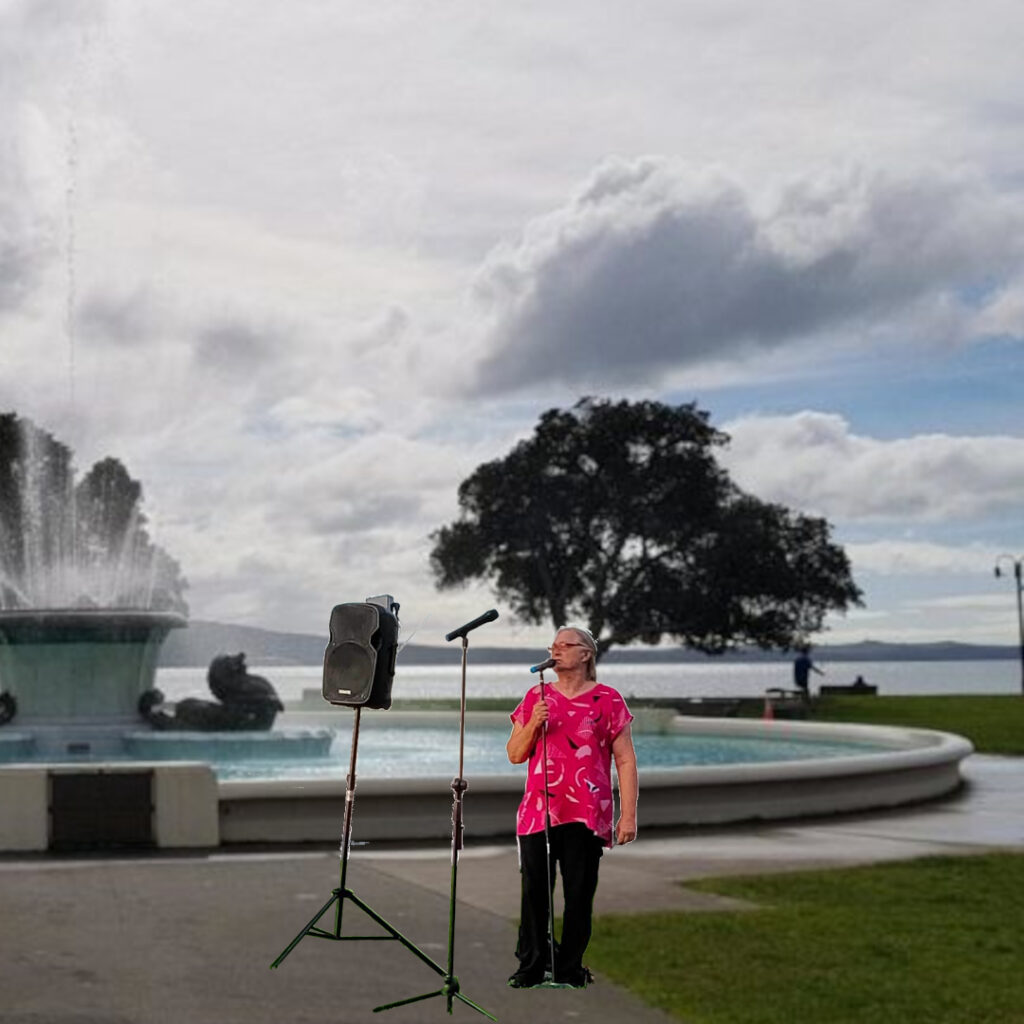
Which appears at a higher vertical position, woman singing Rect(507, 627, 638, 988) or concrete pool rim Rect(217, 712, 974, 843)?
woman singing Rect(507, 627, 638, 988)

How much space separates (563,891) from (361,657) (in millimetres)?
351

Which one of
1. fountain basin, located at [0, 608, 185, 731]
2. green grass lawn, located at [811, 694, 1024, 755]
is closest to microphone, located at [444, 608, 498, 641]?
fountain basin, located at [0, 608, 185, 731]

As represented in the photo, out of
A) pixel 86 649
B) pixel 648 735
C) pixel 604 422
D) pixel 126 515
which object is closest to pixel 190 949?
pixel 86 649

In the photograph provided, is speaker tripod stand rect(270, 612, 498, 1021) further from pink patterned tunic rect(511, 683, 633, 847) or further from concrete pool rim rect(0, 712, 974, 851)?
concrete pool rim rect(0, 712, 974, 851)

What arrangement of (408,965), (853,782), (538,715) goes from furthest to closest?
(853,782) < (408,965) < (538,715)

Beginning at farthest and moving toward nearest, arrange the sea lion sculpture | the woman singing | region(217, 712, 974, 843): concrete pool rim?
the sea lion sculpture < region(217, 712, 974, 843): concrete pool rim < the woman singing

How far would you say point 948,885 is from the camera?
18.2 meters

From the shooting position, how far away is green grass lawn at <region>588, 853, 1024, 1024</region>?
1208 cm

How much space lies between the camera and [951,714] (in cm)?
6381

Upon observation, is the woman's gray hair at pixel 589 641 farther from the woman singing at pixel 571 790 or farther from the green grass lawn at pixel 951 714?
the green grass lawn at pixel 951 714

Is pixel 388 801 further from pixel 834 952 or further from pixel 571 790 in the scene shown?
pixel 571 790

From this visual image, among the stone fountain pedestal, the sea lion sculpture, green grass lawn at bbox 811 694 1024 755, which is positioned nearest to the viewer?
the stone fountain pedestal

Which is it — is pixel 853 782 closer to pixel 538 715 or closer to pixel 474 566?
pixel 538 715

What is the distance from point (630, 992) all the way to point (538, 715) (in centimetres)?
1074
